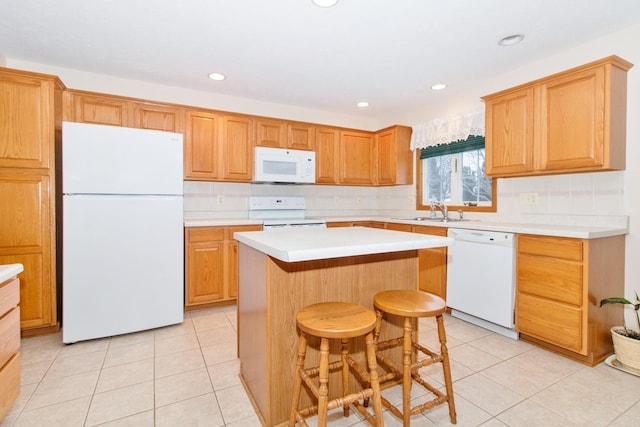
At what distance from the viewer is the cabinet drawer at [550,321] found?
7.09 feet

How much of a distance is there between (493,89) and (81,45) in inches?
144

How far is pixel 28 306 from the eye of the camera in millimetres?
2496

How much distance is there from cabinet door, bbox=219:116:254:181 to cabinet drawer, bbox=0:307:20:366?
2248mm

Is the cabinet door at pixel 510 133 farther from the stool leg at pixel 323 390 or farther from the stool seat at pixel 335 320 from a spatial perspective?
the stool leg at pixel 323 390

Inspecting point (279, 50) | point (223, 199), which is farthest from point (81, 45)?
point (223, 199)

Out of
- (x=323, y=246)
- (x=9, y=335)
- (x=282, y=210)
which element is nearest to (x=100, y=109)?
(x=282, y=210)

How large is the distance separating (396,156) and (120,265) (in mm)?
3254

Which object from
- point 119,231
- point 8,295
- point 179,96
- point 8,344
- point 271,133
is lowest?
point 8,344

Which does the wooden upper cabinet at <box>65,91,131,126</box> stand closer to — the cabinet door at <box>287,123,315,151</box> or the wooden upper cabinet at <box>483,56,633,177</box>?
the cabinet door at <box>287,123,315,151</box>

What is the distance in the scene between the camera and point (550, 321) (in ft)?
Result: 7.55

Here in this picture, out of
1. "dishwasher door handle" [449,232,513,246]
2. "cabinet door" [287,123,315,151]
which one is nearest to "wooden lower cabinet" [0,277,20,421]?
"dishwasher door handle" [449,232,513,246]

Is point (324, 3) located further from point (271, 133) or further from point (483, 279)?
point (483, 279)

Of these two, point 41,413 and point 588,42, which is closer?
point 41,413

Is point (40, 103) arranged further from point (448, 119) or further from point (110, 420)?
point (448, 119)
